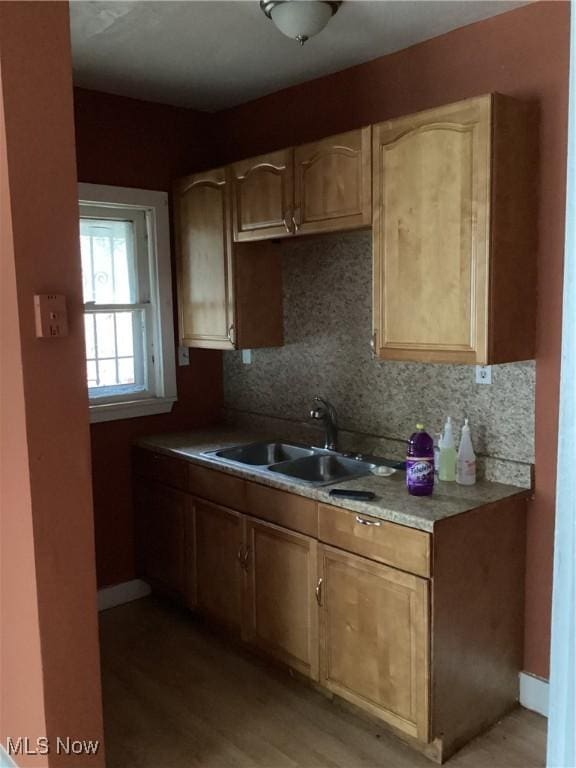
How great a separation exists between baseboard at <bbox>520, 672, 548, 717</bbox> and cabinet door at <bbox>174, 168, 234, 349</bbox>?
6.02 feet

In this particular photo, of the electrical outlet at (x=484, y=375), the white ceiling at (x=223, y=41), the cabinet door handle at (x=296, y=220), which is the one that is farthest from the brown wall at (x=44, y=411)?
the electrical outlet at (x=484, y=375)

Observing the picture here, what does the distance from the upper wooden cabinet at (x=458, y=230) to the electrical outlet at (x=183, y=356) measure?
57.8 inches

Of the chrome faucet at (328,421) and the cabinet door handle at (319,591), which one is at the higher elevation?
the chrome faucet at (328,421)

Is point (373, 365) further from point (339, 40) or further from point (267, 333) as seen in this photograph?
point (339, 40)

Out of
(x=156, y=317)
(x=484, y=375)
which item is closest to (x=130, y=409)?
(x=156, y=317)

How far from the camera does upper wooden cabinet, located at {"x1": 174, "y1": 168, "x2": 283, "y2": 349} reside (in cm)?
323

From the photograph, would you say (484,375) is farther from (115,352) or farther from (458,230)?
(115,352)

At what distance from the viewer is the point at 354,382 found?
10.2 feet

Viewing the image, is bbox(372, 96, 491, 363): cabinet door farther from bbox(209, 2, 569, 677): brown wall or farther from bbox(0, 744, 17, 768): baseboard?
bbox(0, 744, 17, 768): baseboard

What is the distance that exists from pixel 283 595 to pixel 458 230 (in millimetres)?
1504

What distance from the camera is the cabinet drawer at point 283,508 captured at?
255cm

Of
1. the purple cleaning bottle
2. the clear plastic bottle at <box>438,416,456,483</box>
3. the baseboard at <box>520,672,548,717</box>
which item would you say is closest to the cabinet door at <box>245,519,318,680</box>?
the purple cleaning bottle

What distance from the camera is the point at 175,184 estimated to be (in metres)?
3.48

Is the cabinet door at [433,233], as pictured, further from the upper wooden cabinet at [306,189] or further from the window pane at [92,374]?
the window pane at [92,374]
